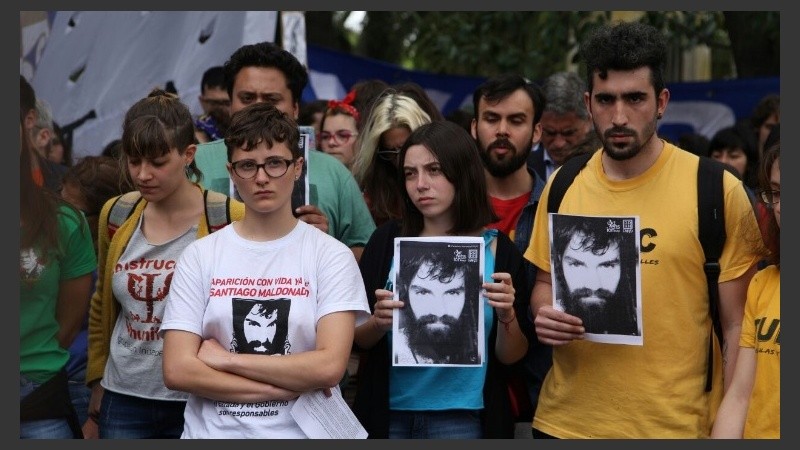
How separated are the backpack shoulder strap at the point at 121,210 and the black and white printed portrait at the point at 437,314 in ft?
4.31

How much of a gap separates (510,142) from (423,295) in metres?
1.44

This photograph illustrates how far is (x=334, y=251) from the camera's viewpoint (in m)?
4.26

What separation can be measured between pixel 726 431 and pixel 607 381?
59cm

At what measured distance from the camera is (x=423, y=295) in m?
4.46

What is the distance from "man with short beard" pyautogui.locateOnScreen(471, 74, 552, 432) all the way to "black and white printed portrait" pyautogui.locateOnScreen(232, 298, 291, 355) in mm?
→ 1525

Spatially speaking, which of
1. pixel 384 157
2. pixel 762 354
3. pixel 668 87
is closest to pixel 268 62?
pixel 384 157

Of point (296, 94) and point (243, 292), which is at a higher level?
point (296, 94)

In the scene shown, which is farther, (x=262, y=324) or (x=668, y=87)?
(x=668, y=87)

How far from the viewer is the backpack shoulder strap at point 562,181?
464cm

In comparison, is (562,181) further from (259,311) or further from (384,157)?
(384,157)

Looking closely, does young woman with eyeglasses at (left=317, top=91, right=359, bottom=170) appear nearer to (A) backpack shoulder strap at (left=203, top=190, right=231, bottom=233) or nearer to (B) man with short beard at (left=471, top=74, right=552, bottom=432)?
(B) man with short beard at (left=471, top=74, right=552, bottom=432)

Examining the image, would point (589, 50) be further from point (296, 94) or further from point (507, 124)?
point (296, 94)

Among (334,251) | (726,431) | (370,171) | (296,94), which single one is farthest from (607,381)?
(296,94)

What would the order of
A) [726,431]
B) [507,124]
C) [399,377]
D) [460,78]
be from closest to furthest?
[726,431]
[399,377]
[507,124]
[460,78]
